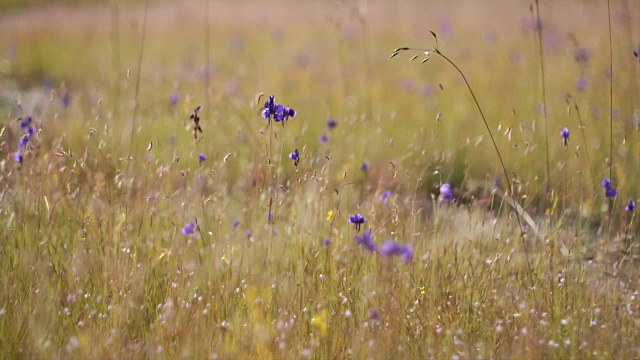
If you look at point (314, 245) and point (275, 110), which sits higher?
point (275, 110)

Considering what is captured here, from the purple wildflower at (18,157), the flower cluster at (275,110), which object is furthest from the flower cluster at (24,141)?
the flower cluster at (275,110)

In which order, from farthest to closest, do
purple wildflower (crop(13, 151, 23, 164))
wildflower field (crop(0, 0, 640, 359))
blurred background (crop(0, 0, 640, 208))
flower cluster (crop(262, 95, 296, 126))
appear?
blurred background (crop(0, 0, 640, 208)) → purple wildflower (crop(13, 151, 23, 164)) → flower cluster (crop(262, 95, 296, 126)) → wildflower field (crop(0, 0, 640, 359))

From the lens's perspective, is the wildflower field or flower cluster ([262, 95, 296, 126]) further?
flower cluster ([262, 95, 296, 126])

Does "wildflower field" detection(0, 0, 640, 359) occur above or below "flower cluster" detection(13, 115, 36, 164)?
below

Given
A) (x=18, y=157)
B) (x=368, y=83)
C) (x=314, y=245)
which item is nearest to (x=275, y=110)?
(x=314, y=245)

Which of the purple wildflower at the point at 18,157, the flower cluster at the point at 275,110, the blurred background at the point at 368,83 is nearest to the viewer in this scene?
the flower cluster at the point at 275,110

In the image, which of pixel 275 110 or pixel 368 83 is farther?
pixel 368 83

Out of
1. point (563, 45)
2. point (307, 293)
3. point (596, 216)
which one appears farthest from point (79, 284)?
point (563, 45)

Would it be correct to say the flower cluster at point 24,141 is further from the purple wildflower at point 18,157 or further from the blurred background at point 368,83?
the blurred background at point 368,83

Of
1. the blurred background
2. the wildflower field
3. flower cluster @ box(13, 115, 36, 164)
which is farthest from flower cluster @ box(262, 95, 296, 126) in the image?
flower cluster @ box(13, 115, 36, 164)

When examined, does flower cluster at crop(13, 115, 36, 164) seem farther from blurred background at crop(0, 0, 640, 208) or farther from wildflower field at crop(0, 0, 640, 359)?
blurred background at crop(0, 0, 640, 208)

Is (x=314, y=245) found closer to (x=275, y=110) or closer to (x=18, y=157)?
(x=275, y=110)

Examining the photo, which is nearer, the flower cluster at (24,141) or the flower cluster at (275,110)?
the flower cluster at (275,110)

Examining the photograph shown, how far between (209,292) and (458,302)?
853 millimetres
